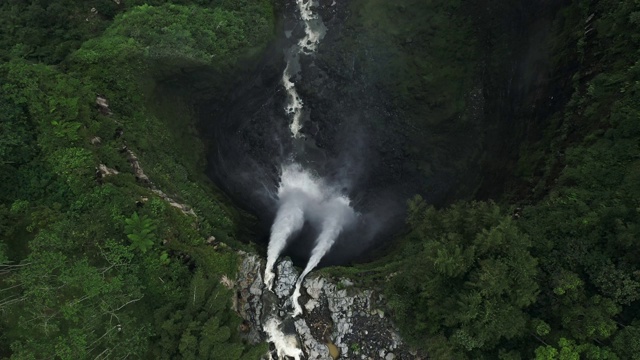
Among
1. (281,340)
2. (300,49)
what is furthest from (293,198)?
(300,49)

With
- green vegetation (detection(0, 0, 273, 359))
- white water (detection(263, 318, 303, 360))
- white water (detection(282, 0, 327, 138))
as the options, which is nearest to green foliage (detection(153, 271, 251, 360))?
green vegetation (detection(0, 0, 273, 359))

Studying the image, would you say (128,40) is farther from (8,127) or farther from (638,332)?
(638,332)

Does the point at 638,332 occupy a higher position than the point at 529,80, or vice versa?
the point at 529,80

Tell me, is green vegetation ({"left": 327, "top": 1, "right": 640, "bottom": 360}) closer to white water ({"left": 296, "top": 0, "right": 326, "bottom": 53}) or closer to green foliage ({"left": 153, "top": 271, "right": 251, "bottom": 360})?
green foliage ({"left": 153, "top": 271, "right": 251, "bottom": 360})

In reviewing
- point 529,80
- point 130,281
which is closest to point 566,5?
point 529,80

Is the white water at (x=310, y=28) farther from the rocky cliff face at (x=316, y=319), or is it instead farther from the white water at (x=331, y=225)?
the rocky cliff face at (x=316, y=319)

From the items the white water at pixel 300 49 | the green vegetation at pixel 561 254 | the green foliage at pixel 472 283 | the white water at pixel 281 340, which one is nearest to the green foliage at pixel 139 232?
the white water at pixel 281 340

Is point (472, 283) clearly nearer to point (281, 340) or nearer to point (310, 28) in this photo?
point (281, 340)
